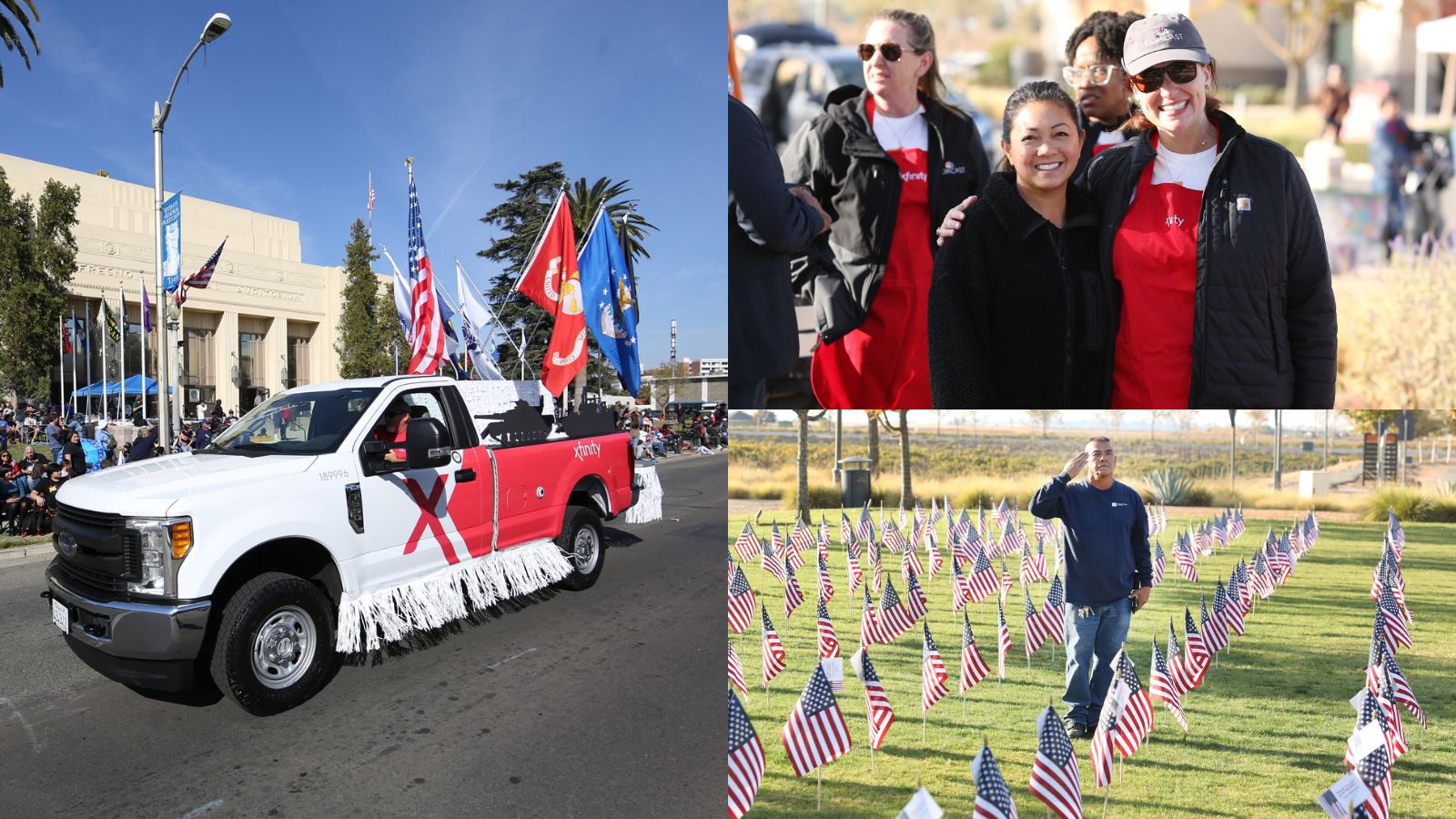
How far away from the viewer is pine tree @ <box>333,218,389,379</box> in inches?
1588

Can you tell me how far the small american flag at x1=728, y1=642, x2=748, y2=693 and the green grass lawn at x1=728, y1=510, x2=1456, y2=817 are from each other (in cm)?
4

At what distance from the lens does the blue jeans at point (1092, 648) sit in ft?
6.14

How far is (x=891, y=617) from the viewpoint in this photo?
2.12 m

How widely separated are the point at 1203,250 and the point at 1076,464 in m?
0.50

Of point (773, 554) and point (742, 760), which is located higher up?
point (773, 554)

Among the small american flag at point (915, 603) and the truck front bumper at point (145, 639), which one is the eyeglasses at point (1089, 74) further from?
the truck front bumper at point (145, 639)

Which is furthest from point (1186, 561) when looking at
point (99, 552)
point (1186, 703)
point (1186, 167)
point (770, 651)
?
point (99, 552)

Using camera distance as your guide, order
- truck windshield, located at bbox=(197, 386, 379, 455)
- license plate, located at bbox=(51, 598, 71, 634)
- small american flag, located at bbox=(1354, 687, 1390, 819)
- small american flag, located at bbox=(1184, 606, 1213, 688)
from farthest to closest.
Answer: truck windshield, located at bbox=(197, 386, 379, 455)
license plate, located at bbox=(51, 598, 71, 634)
small american flag, located at bbox=(1184, 606, 1213, 688)
small american flag, located at bbox=(1354, 687, 1390, 819)

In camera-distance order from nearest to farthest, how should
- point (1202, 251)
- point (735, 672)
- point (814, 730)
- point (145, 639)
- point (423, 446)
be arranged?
point (1202, 251), point (814, 730), point (735, 672), point (145, 639), point (423, 446)

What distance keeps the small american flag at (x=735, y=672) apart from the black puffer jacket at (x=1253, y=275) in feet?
3.46

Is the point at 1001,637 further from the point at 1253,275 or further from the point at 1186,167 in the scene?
the point at 1186,167

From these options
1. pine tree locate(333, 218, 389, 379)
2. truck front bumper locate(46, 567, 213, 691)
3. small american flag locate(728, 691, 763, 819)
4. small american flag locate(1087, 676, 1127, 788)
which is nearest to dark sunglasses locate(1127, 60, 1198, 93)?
small american flag locate(1087, 676, 1127, 788)

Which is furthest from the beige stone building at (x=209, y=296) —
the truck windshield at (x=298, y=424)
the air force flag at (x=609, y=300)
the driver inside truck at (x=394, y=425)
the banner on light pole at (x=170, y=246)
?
the driver inside truck at (x=394, y=425)

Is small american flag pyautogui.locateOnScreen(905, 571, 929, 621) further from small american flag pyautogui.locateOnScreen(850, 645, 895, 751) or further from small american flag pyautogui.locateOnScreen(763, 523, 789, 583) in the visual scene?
small american flag pyautogui.locateOnScreen(763, 523, 789, 583)
